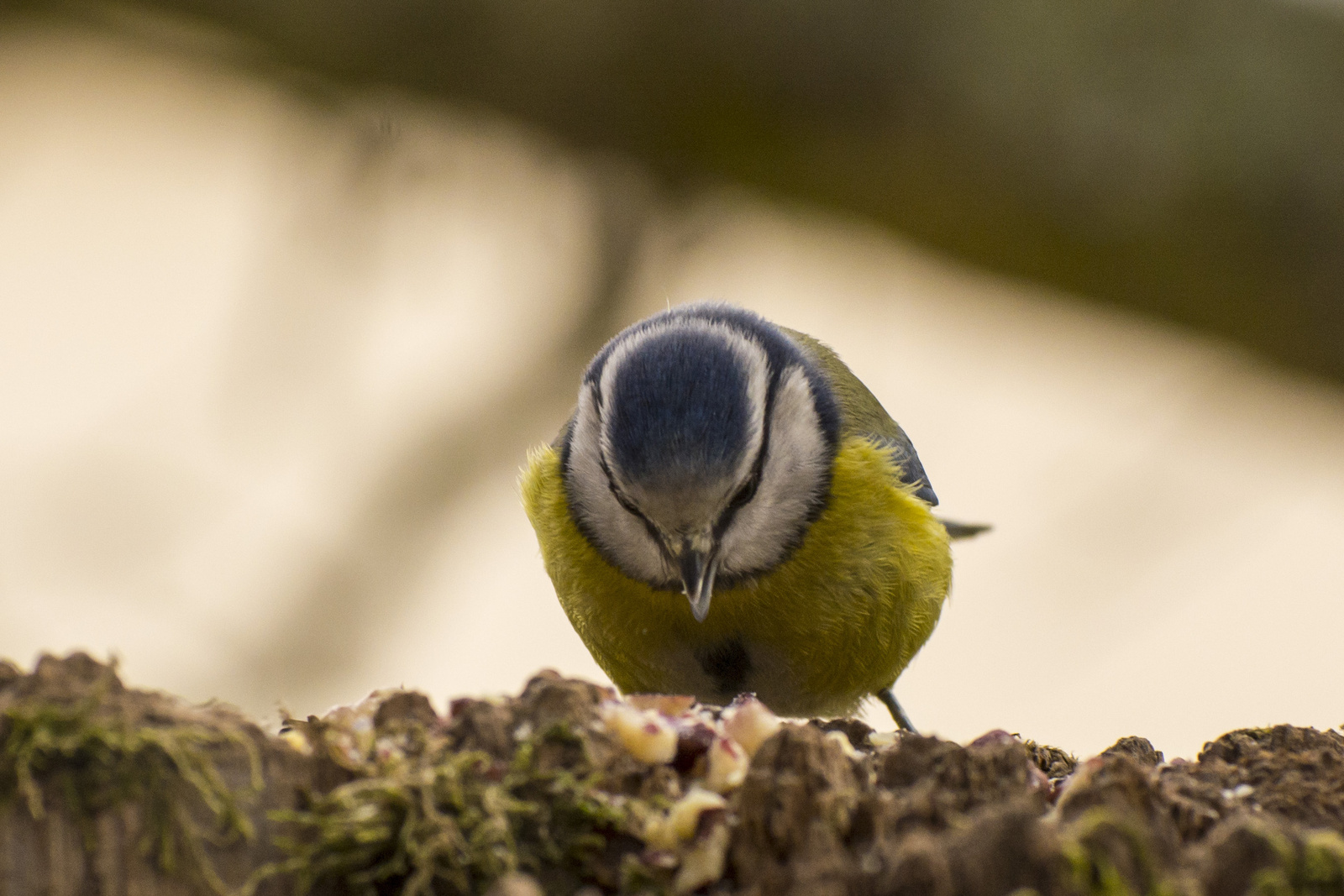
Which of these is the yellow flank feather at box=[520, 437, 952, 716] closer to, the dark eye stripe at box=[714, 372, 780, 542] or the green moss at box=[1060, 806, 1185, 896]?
the dark eye stripe at box=[714, 372, 780, 542]

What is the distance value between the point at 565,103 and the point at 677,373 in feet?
3.59

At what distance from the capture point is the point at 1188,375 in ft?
9.68

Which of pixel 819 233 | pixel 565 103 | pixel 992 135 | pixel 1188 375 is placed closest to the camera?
pixel 992 135

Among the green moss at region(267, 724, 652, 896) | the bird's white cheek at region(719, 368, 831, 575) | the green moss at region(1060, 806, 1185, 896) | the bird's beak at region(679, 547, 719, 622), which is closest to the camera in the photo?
the green moss at region(1060, 806, 1185, 896)

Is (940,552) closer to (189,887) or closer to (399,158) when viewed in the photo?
(189,887)

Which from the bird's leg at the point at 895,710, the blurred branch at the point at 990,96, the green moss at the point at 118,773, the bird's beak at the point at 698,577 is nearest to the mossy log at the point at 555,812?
the green moss at the point at 118,773

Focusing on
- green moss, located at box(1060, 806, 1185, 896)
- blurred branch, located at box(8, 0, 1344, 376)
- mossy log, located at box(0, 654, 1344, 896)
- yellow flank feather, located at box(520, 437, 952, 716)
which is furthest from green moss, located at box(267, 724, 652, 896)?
blurred branch, located at box(8, 0, 1344, 376)

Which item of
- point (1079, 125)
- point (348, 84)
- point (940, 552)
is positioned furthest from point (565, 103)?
point (940, 552)

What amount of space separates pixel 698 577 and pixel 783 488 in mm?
238

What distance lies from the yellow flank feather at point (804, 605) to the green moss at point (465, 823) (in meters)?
0.81

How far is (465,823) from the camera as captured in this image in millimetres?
853

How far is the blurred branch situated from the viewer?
2.34 m

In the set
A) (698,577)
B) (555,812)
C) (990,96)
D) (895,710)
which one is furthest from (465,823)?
(990,96)

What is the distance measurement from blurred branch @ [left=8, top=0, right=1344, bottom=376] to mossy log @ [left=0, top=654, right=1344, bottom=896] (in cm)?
160
